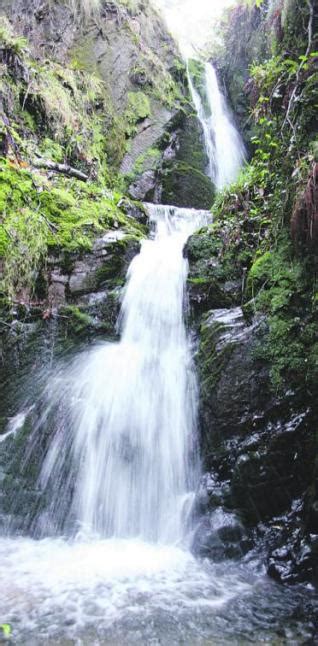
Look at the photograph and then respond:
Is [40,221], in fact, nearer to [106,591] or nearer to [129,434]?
[129,434]

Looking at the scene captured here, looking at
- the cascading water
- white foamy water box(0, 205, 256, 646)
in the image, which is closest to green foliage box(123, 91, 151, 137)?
the cascading water

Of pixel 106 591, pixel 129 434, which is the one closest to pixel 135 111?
pixel 129 434

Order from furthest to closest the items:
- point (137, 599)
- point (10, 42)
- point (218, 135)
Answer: point (218, 135), point (10, 42), point (137, 599)

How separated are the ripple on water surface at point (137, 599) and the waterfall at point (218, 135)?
960cm

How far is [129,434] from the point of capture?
4.64m

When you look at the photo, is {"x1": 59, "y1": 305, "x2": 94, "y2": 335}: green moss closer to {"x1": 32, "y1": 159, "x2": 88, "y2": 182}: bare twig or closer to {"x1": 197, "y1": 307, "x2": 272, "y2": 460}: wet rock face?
{"x1": 197, "y1": 307, "x2": 272, "y2": 460}: wet rock face

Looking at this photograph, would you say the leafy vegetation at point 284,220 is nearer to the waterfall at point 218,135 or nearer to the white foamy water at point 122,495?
the white foamy water at point 122,495

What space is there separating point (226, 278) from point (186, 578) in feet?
11.4

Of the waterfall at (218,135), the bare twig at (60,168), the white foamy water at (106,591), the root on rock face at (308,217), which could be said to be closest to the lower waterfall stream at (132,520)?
the white foamy water at (106,591)

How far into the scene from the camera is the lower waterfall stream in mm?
2729

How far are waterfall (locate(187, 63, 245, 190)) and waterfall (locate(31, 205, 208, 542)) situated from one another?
6.92 metres

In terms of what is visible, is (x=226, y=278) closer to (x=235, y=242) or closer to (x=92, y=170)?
(x=235, y=242)

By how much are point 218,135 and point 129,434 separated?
10549 mm

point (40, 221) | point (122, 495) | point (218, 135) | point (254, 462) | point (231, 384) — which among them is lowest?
point (122, 495)
